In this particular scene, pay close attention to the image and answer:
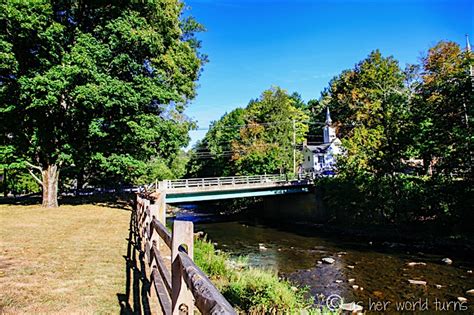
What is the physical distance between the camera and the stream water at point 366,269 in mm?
10259


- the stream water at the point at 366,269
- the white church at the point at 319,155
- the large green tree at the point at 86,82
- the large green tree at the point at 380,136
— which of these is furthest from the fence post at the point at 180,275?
the white church at the point at 319,155

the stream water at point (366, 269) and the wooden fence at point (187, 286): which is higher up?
the wooden fence at point (187, 286)

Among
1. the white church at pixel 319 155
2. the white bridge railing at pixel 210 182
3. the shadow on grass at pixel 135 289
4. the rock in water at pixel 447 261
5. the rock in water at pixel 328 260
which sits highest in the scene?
the white church at pixel 319 155

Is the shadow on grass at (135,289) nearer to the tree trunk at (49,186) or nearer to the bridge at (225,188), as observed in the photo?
the tree trunk at (49,186)

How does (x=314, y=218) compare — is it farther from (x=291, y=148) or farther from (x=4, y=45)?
(x=4, y=45)

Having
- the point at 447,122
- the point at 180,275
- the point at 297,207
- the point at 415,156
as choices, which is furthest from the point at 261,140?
the point at 180,275

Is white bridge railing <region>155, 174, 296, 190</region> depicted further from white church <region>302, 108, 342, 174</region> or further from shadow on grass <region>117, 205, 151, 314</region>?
shadow on grass <region>117, 205, 151, 314</region>

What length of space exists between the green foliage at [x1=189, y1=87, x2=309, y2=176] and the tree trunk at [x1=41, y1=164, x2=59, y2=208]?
23814mm

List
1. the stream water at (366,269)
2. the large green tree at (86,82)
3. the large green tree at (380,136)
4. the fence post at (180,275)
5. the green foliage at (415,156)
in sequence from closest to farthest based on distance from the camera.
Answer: the fence post at (180,275) → the stream water at (366,269) → the large green tree at (86,82) → the green foliage at (415,156) → the large green tree at (380,136)

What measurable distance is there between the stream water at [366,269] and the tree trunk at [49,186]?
33.6 feet

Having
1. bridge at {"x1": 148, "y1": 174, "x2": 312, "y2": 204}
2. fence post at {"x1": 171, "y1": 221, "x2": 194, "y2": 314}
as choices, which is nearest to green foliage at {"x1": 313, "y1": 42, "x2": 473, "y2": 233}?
bridge at {"x1": 148, "y1": 174, "x2": 312, "y2": 204}

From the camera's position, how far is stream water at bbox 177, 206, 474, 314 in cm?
1026

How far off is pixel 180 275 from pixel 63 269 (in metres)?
5.22

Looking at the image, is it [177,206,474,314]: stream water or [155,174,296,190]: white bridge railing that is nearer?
[177,206,474,314]: stream water
